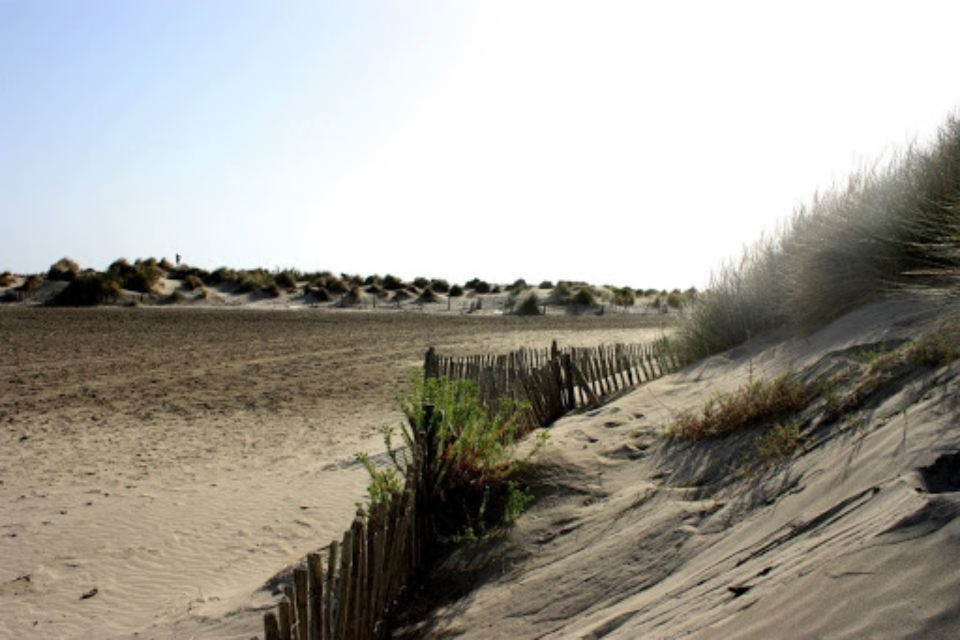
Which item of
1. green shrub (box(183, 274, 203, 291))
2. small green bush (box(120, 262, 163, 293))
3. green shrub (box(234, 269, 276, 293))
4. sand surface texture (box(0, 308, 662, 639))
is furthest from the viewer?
green shrub (box(234, 269, 276, 293))

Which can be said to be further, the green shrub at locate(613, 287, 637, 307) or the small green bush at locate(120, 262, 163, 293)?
the green shrub at locate(613, 287, 637, 307)

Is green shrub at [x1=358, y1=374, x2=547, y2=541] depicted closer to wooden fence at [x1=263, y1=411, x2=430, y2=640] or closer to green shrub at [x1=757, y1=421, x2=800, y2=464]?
wooden fence at [x1=263, y1=411, x2=430, y2=640]

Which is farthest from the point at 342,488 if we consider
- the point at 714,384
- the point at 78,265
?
the point at 78,265

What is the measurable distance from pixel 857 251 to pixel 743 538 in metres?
4.97

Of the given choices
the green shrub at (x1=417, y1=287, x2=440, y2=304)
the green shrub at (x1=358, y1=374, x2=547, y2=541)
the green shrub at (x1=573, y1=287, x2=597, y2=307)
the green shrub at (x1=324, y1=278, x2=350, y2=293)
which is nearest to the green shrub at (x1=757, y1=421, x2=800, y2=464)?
the green shrub at (x1=358, y1=374, x2=547, y2=541)

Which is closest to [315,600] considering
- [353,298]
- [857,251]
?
[857,251]

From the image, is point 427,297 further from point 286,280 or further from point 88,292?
point 88,292

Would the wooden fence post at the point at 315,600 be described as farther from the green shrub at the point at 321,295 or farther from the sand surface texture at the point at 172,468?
the green shrub at the point at 321,295

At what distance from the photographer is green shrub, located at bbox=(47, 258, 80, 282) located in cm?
3286

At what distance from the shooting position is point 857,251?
723cm

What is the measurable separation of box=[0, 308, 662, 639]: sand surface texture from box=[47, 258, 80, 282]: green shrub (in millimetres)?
13150

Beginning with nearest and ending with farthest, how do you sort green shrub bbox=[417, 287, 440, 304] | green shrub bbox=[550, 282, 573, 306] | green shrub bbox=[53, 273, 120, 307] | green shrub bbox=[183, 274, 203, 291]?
Result: green shrub bbox=[53, 273, 120, 307] < green shrub bbox=[183, 274, 203, 291] < green shrub bbox=[550, 282, 573, 306] < green shrub bbox=[417, 287, 440, 304]

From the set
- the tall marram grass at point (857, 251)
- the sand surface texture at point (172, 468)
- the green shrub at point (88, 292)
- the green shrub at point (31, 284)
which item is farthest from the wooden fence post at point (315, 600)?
A: the green shrub at point (31, 284)

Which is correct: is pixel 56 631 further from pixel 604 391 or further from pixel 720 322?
pixel 720 322
